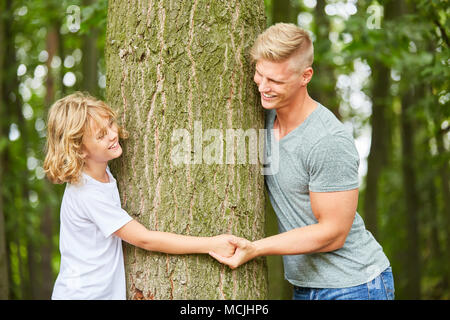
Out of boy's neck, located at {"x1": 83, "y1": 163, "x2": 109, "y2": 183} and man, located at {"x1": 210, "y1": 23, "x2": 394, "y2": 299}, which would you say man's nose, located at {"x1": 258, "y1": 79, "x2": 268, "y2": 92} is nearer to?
man, located at {"x1": 210, "y1": 23, "x2": 394, "y2": 299}

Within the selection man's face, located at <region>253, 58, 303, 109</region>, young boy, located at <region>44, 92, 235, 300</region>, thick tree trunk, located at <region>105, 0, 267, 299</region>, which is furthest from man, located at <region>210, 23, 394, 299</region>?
young boy, located at <region>44, 92, 235, 300</region>

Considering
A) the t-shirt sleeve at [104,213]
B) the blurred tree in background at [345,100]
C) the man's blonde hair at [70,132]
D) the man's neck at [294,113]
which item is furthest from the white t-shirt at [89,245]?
the blurred tree in background at [345,100]

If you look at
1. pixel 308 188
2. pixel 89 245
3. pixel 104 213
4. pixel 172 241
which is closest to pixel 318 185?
pixel 308 188

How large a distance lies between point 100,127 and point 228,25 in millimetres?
924

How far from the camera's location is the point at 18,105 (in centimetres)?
845

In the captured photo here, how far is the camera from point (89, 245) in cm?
258

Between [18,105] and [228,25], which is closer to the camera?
[228,25]

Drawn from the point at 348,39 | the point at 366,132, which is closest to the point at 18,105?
the point at 348,39

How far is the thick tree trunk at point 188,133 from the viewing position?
8.29 feet

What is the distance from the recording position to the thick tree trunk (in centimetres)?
253

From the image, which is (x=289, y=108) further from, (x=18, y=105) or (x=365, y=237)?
(x=18, y=105)

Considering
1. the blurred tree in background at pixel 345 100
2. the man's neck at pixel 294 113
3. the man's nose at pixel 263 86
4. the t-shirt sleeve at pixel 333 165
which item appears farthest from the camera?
the blurred tree in background at pixel 345 100

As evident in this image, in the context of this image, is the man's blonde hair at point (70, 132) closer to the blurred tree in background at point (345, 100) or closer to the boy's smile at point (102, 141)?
the boy's smile at point (102, 141)

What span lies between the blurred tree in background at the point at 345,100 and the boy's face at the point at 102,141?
245 cm
